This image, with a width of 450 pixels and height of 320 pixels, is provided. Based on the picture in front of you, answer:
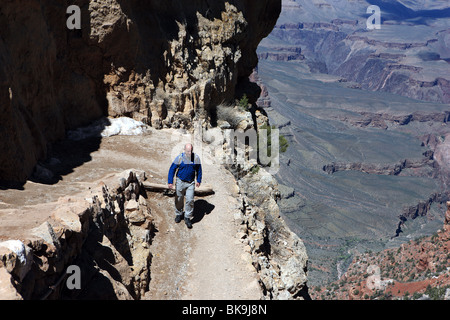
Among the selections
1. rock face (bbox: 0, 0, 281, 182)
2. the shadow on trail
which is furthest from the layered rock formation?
rock face (bbox: 0, 0, 281, 182)

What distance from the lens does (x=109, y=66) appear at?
14.3 meters

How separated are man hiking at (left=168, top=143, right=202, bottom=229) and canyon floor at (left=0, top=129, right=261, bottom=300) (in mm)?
465

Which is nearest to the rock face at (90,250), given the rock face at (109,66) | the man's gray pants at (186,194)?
the man's gray pants at (186,194)

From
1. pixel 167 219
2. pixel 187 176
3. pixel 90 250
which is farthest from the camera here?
pixel 167 219

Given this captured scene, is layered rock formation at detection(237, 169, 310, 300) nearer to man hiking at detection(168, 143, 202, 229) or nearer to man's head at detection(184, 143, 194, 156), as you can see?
man hiking at detection(168, 143, 202, 229)

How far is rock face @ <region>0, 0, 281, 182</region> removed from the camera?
9.55 m

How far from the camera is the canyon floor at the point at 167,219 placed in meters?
7.57

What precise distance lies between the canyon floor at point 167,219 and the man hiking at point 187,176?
46cm

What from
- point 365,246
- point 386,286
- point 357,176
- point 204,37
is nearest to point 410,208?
point 357,176

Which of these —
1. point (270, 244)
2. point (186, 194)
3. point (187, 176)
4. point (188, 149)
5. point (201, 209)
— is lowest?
point (270, 244)

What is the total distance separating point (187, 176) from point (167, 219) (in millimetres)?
1099

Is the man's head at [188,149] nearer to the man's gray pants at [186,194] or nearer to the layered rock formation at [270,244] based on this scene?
the man's gray pants at [186,194]

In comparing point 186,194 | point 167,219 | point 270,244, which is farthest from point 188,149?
point 270,244

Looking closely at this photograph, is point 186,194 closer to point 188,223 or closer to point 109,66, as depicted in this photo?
point 188,223
